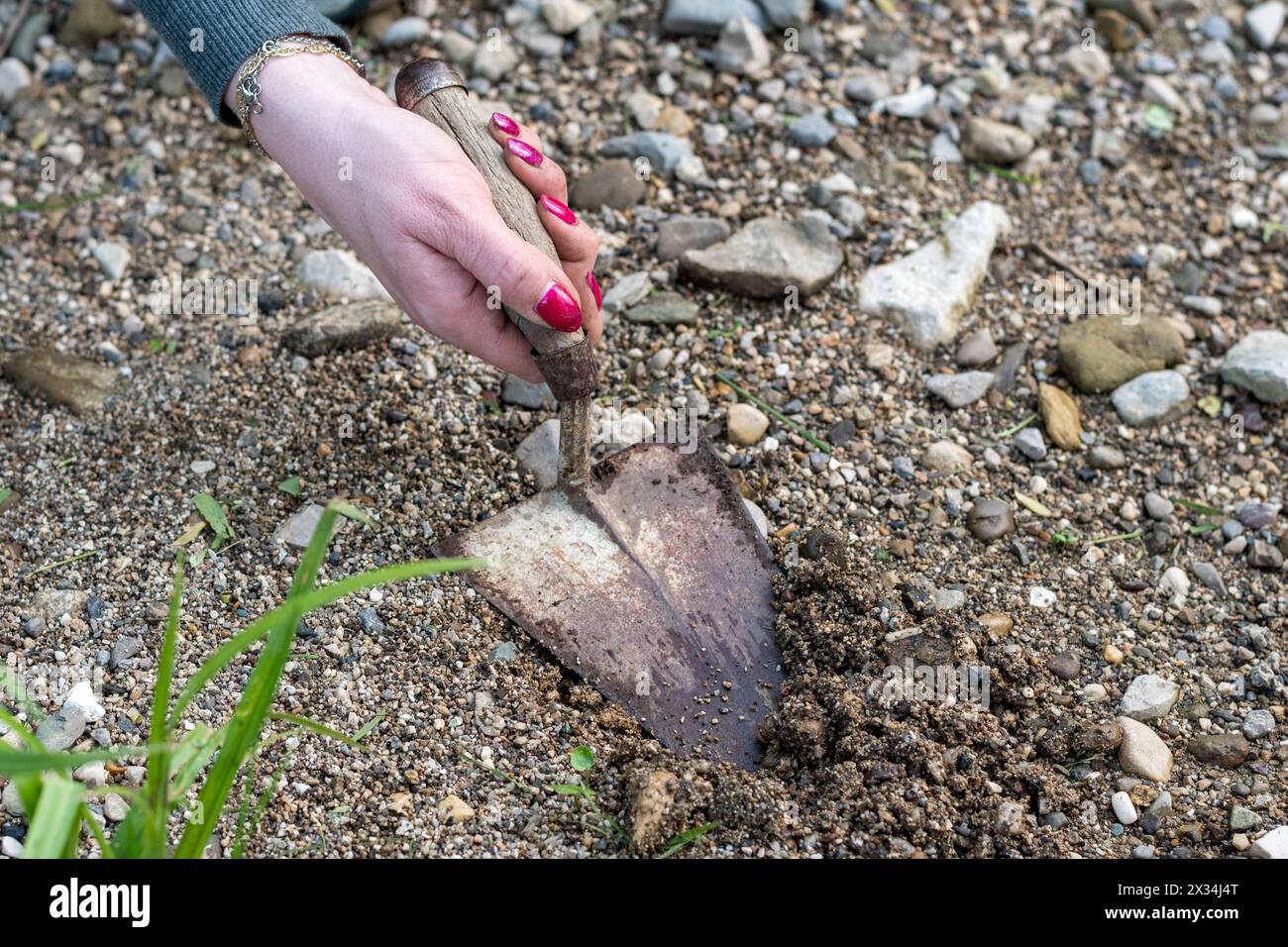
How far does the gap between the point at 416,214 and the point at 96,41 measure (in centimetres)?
202

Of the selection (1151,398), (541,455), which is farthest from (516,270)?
(1151,398)

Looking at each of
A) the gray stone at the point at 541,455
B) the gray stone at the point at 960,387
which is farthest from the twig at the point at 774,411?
the gray stone at the point at 541,455

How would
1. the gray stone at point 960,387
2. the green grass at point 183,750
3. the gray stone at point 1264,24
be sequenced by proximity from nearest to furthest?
the green grass at point 183,750, the gray stone at point 960,387, the gray stone at point 1264,24

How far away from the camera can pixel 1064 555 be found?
2705 millimetres

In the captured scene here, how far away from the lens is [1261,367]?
2.99 meters

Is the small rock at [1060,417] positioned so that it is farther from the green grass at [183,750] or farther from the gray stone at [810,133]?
the green grass at [183,750]

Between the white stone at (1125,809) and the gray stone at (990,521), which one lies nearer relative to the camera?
the white stone at (1125,809)

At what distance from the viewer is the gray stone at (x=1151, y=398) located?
2967 millimetres

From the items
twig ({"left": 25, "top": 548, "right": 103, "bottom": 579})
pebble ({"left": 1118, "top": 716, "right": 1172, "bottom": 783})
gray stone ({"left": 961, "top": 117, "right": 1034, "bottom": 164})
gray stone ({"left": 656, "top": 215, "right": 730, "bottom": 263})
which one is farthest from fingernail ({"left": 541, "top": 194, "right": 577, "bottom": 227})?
gray stone ({"left": 961, "top": 117, "right": 1034, "bottom": 164})

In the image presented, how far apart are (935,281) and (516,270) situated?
132 centimetres

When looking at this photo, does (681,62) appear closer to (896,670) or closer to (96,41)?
(96,41)

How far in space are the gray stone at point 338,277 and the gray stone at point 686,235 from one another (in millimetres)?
701

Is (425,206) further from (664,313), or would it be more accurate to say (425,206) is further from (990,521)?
(990,521)
